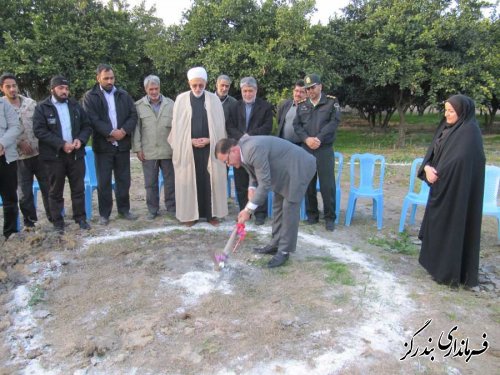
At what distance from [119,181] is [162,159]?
1.99 feet

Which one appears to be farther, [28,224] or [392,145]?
[392,145]

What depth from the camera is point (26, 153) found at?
477 cm

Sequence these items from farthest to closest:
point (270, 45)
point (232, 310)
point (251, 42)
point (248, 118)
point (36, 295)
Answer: point (251, 42) → point (270, 45) → point (248, 118) → point (36, 295) → point (232, 310)

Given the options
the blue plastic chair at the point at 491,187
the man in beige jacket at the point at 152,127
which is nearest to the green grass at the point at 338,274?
the blue plastic chair at the point at 491,187

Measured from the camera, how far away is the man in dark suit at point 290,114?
5.20m

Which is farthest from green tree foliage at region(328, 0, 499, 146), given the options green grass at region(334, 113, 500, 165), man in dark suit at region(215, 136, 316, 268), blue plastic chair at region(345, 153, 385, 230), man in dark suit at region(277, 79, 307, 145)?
man in dark suit at region(215, 136, 316, 268)

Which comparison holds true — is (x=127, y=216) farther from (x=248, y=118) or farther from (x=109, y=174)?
(x=248, y=118)

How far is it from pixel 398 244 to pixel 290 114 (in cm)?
202

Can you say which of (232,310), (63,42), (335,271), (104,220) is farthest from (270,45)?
(232,310)

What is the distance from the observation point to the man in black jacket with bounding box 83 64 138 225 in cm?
502

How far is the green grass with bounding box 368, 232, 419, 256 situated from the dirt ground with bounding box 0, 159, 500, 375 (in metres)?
0.05

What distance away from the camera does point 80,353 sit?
271cm

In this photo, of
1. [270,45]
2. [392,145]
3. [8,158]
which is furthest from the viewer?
[392,145]

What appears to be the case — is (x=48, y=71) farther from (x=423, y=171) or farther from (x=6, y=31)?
(x=423, y=171)
